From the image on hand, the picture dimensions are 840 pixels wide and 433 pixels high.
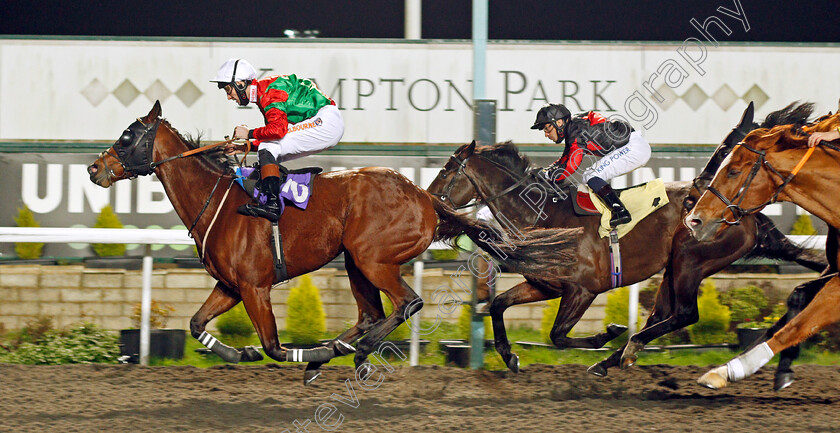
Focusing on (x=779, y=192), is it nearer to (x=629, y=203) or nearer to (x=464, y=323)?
(x=629, y=203)

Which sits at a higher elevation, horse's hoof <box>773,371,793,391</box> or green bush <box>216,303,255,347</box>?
green bush <box>216,303,255,347</box>

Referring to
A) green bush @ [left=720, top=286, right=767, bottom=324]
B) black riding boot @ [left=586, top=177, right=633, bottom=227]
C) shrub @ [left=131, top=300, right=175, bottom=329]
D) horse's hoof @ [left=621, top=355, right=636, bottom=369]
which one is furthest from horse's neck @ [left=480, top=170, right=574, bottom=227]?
shrub @ [left=131, top=300, right=175, bottom=329]

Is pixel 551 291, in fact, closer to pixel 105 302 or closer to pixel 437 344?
pixel 437 344

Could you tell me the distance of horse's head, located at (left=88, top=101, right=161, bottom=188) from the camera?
15.0 ft

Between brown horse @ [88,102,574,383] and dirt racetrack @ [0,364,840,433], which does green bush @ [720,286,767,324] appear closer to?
dirt racetrack @ [0,364,840,433]

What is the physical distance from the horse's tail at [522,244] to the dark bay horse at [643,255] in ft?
0.39

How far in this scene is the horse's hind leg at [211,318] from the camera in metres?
4.52

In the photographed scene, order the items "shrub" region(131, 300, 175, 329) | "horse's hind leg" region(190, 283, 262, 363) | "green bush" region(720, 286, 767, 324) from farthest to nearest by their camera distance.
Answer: "green bush" region(720, 286, 767, 324) < "shrub" region(131, 300, 175, 329) < "horse's hind leg" region(190, 283, 262, 363)

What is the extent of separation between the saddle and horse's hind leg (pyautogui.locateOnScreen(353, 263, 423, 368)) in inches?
44.7

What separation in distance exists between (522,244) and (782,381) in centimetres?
152

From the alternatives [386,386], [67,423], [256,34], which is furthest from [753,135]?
[256,34]

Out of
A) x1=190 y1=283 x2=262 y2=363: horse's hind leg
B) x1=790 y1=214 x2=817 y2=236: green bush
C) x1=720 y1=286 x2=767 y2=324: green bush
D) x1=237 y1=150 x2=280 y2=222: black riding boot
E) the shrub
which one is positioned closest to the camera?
x1=237 y1=150 x2=280 y2=222: black riding boot

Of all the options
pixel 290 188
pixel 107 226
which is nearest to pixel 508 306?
pixel 290 188

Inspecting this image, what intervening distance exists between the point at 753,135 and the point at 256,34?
265 inches
